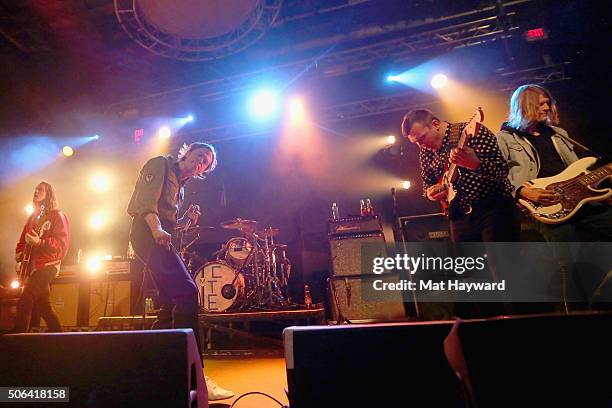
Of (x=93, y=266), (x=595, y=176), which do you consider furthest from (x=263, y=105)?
(x=595, y=176)

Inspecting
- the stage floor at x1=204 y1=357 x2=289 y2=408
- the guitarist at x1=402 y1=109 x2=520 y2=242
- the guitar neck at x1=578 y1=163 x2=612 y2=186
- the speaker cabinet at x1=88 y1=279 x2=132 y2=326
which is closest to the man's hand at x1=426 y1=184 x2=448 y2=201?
the guitarist at x1=402 y1=109 x2=520 y2=242

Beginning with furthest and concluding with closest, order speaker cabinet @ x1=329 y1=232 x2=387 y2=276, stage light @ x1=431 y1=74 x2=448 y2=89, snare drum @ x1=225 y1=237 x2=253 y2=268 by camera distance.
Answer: stage light @ x1=431 y1=74 x2=448 y2=89 → snare drum @ x1=225 y1=237 x2=253 y2=268 → speaker cabinet @ x1=329 y1=232 x2=387 y2=276

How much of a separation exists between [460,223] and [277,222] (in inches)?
204

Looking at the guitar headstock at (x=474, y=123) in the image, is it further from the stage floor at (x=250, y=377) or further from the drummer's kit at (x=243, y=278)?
the drummer's kit at (x=243, y=278)

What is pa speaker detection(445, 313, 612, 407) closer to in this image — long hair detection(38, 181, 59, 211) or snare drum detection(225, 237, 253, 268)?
long hair detection(38, 181, 59, 211)

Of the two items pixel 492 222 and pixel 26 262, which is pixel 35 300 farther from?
pixel 492 222

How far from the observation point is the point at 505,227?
85.7 inches

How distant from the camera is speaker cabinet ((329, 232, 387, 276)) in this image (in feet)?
16.2

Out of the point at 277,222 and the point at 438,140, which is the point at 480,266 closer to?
the point at 438,140

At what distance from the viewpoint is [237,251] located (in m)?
6.02

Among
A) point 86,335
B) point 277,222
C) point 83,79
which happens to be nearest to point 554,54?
point 277,222

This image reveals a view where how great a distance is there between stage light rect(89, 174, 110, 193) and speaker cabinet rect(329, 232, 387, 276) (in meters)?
5.56

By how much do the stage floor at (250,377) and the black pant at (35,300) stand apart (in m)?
1.88

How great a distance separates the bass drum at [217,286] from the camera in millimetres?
5605
